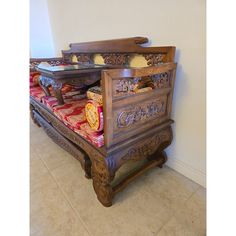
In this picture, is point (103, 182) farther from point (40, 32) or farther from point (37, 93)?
point (40, 32)

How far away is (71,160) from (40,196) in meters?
0.41

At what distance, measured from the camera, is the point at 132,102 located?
0.94 metres

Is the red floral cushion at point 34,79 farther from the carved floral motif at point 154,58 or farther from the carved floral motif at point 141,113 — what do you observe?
the carved floral motif at point 141,113

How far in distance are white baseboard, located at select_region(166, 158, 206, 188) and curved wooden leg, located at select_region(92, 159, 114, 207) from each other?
0.57 m

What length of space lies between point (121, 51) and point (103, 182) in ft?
3.18

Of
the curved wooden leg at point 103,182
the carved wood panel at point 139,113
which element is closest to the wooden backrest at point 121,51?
the carved wood panel at point 139,113

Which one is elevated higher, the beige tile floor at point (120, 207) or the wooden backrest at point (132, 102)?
the wooden backrest at point (132, 102)

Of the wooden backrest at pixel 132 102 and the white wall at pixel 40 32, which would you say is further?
the white wall at pixel 40 32

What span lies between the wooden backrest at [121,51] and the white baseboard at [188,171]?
2.44 feet

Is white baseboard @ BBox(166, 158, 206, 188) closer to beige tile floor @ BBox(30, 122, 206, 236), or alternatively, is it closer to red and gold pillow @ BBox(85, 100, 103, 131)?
beige tile floor @ BBox(30, 122, 206, 236)

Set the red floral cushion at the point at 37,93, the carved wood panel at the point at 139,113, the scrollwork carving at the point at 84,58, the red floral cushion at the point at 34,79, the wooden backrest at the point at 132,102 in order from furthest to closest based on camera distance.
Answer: the red floral cushion at the point at 34,79, the scrollwork carving at the point at 84,58, the red floral cushion at the point at 37,93, the carved wood panel at the point at 139,113, the wooden backrest at the point at 132,102

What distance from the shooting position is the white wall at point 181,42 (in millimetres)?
1000

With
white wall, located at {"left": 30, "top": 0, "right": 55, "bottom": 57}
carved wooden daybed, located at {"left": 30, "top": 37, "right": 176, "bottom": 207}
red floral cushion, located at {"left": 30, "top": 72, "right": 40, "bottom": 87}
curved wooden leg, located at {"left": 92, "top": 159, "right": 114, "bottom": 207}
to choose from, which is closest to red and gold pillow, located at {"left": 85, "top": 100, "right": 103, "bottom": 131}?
carved wooden daybed, located at {"left": 30, "top": 37, "right": 176, "bottom": 207}

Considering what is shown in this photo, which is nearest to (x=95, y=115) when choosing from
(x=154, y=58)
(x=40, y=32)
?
(x=154, y=58)
